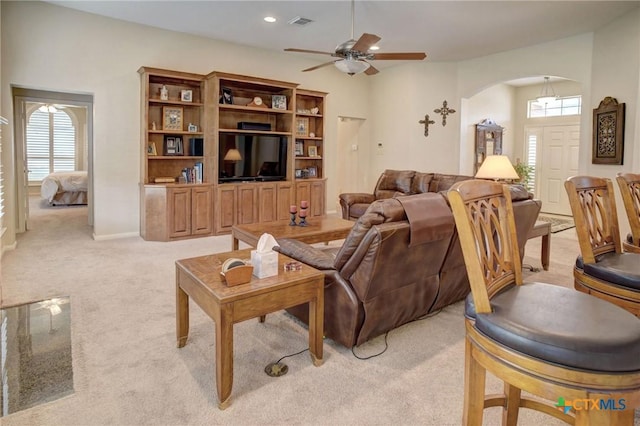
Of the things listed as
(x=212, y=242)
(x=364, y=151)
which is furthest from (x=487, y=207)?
(x=364, y=151)

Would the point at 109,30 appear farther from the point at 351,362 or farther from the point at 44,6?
the point at 351,362

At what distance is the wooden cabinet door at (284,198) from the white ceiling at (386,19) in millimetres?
2296

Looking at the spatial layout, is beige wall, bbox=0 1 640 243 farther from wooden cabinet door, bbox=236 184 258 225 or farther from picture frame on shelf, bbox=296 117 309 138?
wooden cabinet door, bbox=236 184 258 225

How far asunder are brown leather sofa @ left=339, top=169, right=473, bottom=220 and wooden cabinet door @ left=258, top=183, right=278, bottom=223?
1.11 metres

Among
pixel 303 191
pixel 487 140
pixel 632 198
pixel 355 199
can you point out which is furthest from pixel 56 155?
pixel 632 198

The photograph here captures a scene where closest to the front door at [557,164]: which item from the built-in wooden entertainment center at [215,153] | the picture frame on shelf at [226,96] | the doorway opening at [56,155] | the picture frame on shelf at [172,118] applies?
the built-in wooden entertainment center at [215,153]

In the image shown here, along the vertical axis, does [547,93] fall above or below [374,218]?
above

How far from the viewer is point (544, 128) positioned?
902 cm

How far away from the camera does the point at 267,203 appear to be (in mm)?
6395

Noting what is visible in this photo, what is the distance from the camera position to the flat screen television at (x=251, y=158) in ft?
19.8

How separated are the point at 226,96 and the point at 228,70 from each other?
0.66 m

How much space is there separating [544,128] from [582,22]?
417cm

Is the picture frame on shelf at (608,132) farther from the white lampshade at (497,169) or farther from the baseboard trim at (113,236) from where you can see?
the baseboard trim at (113,236)

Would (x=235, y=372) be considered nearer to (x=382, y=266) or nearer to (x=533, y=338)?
(x=382, y=266)
